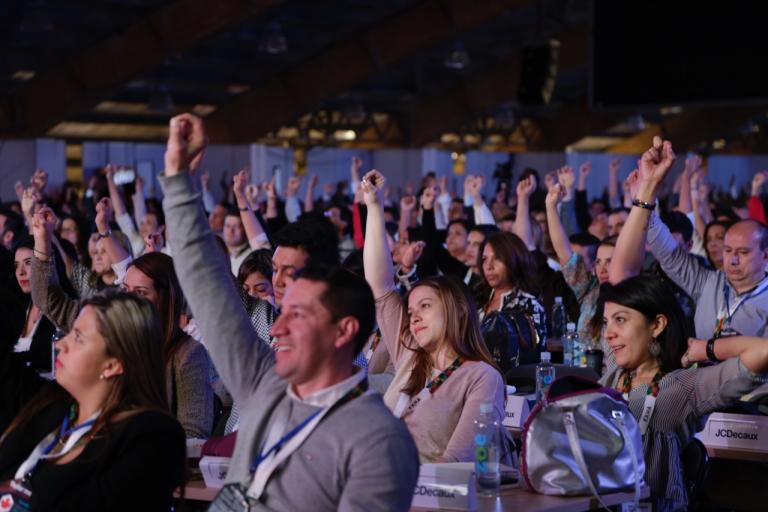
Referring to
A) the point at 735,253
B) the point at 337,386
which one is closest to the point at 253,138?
the point at 735,253

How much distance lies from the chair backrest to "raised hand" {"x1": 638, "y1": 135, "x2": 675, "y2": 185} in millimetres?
1122

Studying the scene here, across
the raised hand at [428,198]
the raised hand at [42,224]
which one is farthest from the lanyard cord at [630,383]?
the raised hand at [428,198]

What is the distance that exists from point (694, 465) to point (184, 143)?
2298 millimetres

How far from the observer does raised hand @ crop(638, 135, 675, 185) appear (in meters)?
4.91

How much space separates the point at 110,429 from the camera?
306 centimetres

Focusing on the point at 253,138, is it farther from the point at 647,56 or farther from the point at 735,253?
the point at 735,253

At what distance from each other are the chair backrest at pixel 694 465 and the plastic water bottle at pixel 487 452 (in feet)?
2.19

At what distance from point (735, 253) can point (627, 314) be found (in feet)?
5.77

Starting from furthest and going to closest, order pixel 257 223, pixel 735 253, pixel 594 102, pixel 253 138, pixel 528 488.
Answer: pixel 253 138
pixel 594 102
pixel 257 223
pixel 735 253
pixel 528 488

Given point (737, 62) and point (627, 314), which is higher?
point (737, 62)

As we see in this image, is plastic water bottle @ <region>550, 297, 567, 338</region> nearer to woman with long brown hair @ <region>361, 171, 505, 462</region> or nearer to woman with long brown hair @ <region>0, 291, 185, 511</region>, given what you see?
woman with long brown hair @ <region>361, 171, 505, 462</region>

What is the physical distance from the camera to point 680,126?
3083 cm

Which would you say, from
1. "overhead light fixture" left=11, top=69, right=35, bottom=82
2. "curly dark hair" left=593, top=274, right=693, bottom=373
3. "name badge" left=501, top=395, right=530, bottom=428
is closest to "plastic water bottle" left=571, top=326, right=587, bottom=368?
"name badge" left=501, top=395, right=530, bottom=428

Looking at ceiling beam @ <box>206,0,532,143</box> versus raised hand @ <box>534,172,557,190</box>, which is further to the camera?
ceiling beam @ <box>206,0,532,143</box>
